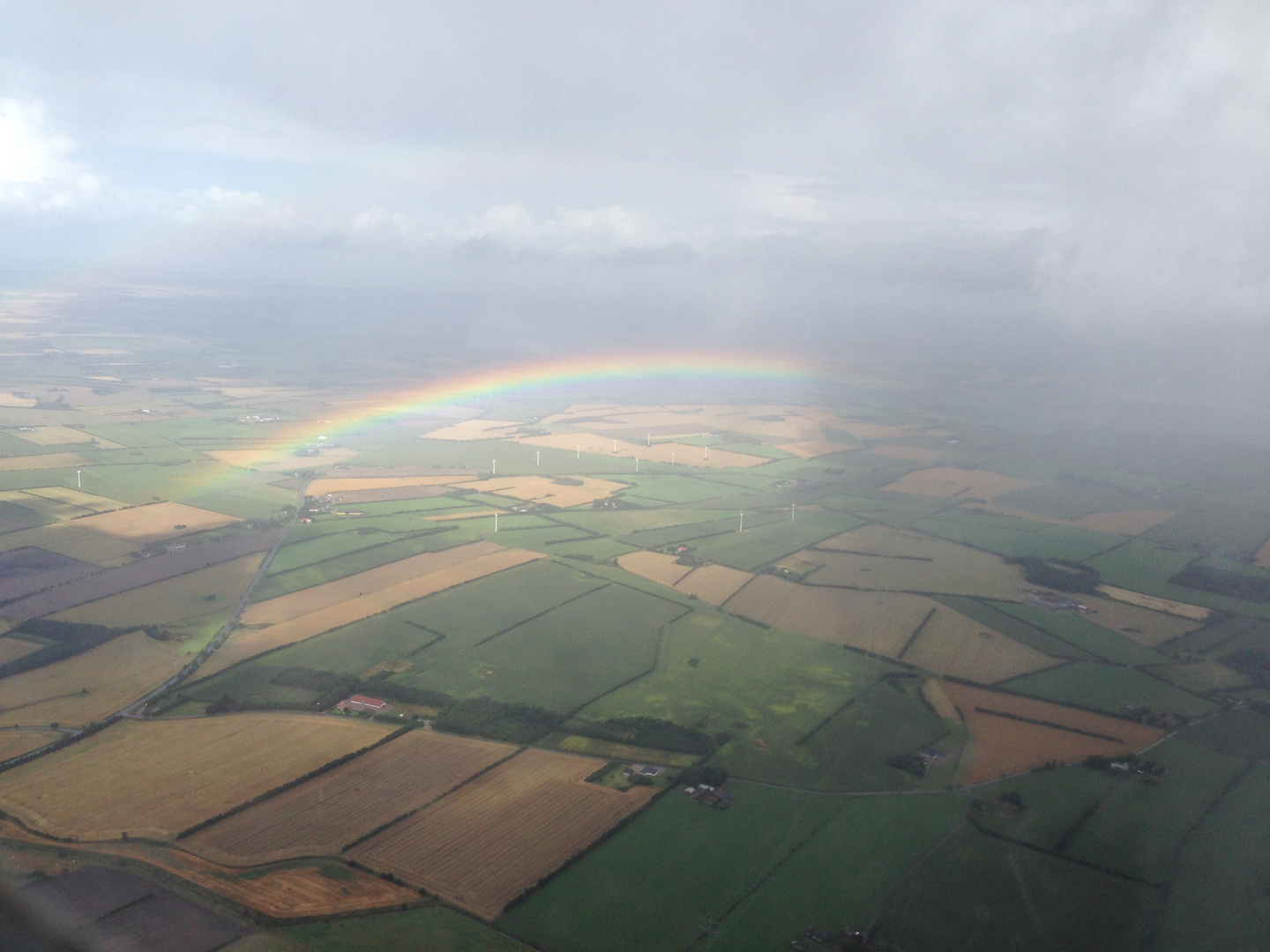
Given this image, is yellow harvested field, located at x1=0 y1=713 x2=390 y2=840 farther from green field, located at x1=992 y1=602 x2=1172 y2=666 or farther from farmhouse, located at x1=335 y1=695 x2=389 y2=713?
green field, located at x1=992 y1=602 x2=1172 y2=666

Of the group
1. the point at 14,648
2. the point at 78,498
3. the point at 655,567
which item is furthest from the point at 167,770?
the point at 78,498

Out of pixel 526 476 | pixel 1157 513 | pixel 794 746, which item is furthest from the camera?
pixel 526 476

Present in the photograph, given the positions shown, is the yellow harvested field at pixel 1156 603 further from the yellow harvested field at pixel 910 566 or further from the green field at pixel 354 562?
the green field at pixel 354 562

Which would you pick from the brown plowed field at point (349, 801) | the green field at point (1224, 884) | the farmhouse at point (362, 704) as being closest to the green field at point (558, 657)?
the farmhouse at point (362, 704)

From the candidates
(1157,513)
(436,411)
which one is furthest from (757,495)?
(436,411)

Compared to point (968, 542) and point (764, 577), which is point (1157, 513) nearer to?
point (968, 542)
